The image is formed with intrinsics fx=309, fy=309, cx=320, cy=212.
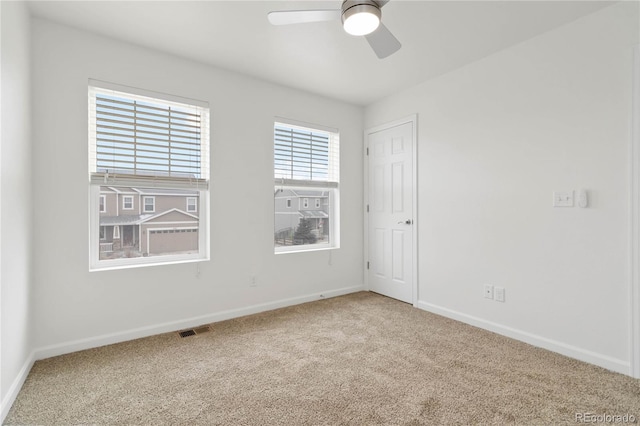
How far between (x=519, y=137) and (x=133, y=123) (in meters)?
3.32

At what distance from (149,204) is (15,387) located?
1501 mm

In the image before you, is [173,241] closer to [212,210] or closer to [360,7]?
[212,210]

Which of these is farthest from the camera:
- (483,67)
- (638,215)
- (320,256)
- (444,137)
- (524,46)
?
(320,256)

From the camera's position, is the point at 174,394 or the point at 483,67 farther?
the point at 483,67

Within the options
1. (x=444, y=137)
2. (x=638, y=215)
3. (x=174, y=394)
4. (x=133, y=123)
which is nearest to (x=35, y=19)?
(x=133, y=123)

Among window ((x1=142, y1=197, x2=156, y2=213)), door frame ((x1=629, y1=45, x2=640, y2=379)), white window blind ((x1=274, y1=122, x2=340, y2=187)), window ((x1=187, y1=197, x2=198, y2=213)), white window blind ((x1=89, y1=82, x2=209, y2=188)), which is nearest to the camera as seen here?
door frame ((x1=629, y1=45, x2=640, y2=379))

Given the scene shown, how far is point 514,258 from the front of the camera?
2.69 metres

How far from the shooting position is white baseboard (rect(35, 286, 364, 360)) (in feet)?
7.71

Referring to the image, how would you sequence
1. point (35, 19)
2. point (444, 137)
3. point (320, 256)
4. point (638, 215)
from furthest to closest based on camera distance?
point (320, 256) < point (444, 137) < point (35, 19) < point (638, 215)

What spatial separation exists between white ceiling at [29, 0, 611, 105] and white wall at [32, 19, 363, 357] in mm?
222

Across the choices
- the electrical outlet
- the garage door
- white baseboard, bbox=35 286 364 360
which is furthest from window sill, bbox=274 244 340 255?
the electrical outlet

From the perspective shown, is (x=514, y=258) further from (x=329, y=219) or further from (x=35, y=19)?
(x=35, y=19)

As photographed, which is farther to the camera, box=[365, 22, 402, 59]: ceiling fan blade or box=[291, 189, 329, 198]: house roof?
box=[291, 189, 329, 198]: house roof

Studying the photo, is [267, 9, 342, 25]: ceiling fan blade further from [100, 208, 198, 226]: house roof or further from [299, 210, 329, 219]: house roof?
[299, 210, 329, 219]: house roof
